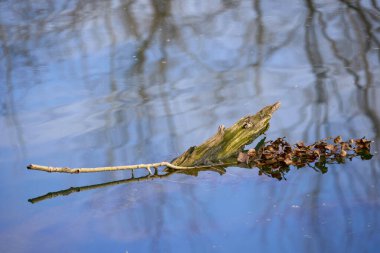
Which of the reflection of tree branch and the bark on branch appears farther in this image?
the bark on branch

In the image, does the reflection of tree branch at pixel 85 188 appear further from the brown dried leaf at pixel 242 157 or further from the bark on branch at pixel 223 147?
the brown dried leaf at pixel 242 157

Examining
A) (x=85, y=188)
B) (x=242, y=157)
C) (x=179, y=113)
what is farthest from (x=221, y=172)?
(x=179, y=113)

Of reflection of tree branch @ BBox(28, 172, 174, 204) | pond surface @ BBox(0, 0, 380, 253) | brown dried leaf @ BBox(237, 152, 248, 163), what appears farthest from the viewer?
brown dried leaf @ BBox(237, 152, 248, 163)

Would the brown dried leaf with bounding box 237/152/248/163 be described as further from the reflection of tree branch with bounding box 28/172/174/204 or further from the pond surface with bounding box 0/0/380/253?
the reflection of tree branch with bounding box 28/172/174/204

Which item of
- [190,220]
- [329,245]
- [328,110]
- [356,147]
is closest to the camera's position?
[329,245]

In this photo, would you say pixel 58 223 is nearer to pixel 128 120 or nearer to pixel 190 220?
pixel 190 220

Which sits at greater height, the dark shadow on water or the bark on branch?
the bark on branch

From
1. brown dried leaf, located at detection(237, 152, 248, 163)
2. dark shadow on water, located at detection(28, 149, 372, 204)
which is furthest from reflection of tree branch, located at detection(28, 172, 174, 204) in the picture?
brown dried leaf, located at detection(237, 152, 248, 163)

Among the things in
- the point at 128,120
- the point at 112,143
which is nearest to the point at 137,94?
the point at 128,120

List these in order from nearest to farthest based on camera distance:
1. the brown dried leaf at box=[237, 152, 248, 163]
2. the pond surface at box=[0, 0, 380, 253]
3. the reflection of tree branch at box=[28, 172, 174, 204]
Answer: the pond surface at box=[0, 0, 380, 253] → the reflection of tree branch at box=[28, 172, 174, 204] → the brown dried leaf at box=[237, 152, 248, 163]
